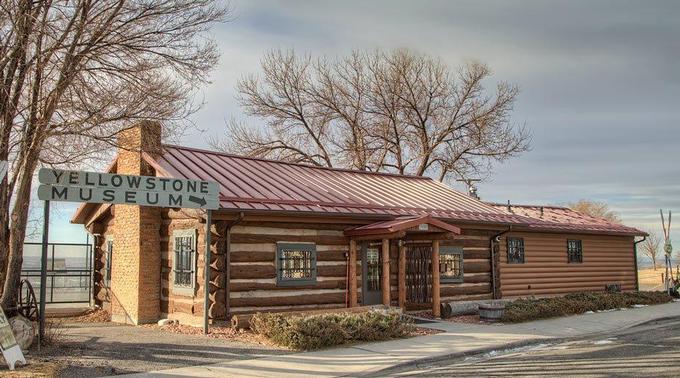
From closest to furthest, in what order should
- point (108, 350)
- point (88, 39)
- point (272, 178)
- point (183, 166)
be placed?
point (108, 350) → point (88, 39) → point (183, 166) → point (272, 178)

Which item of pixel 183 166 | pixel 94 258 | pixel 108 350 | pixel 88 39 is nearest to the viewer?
pixel 108 350

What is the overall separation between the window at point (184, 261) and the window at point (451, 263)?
7.76 m

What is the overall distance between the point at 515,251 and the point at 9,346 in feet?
54.6

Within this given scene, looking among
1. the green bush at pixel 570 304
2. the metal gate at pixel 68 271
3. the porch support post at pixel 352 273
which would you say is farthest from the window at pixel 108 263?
the green bush at pixel 570 304

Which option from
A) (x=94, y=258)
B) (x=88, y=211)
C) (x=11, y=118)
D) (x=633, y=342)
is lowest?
(x=633, y=342)

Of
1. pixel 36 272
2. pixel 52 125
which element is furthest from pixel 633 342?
pixel 36 272

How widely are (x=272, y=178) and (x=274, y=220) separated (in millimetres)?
2880

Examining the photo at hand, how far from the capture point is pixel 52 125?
11.7m

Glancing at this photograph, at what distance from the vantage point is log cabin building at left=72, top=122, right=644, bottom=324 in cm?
1486

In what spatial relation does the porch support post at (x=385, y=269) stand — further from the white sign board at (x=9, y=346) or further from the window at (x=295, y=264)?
the white sign board at (x=9, y=346)

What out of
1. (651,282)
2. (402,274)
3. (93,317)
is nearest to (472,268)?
(402,274)

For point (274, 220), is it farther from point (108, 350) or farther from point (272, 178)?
point (108, 350)

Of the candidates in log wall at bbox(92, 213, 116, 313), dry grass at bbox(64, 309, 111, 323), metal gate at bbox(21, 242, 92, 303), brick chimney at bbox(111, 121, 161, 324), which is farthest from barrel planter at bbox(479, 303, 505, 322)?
metal gate at bbox(21, 242, 92, 303)

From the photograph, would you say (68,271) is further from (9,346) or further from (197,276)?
(9,346)
